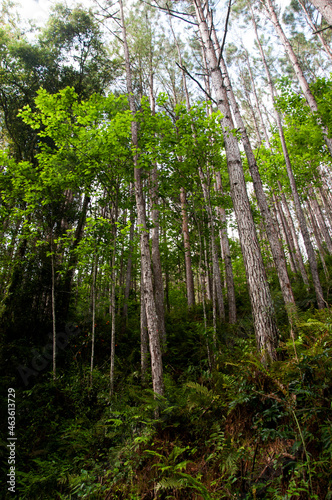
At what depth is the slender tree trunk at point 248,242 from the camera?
12.6ft

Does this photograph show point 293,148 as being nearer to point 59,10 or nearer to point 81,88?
point 81,88

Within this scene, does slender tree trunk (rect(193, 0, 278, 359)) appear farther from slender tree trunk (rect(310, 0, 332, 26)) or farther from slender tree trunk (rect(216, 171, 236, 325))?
slender tree trunk (rect(216, 171, 236, 325))

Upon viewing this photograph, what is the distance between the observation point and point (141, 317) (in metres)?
6.80

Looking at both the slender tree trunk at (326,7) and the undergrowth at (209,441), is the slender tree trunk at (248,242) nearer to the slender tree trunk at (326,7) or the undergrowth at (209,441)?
the undergrowth at (209,441)

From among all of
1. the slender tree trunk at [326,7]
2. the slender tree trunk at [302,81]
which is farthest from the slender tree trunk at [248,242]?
the slender tree trunk at [302,81]

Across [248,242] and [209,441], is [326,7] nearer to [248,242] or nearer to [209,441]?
[248,242]

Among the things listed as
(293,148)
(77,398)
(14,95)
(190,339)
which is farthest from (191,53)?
(77,398)

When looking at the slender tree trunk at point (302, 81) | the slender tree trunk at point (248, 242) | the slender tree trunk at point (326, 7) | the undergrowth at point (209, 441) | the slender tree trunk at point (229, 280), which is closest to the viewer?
the undergrowth at point (209, 441)

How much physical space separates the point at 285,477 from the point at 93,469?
8.26ft

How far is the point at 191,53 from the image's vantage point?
1368 centimetres

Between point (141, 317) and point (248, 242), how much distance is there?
12.9ft

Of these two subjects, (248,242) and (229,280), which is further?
(229,280)

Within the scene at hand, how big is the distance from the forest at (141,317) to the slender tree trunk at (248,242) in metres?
0.03

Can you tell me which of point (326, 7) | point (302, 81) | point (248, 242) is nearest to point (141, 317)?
point (248, 242)
